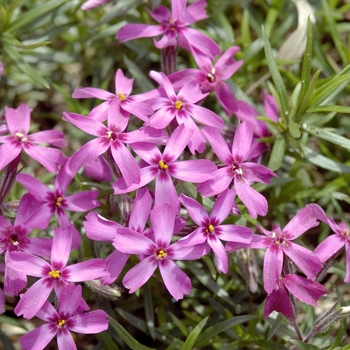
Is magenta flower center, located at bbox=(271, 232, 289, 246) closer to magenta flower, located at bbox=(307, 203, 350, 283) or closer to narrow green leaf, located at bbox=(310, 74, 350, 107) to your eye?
magenta flower, located at bbox=(307, 203, 350, 283)

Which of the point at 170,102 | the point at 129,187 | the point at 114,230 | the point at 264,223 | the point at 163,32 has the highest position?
the point at 163,32

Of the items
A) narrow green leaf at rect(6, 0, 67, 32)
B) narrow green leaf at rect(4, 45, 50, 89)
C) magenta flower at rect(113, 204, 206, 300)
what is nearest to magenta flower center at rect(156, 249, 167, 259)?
magenta flower at rect(113, 204, 206, 300)

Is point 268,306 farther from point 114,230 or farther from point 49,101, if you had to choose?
point 49,101

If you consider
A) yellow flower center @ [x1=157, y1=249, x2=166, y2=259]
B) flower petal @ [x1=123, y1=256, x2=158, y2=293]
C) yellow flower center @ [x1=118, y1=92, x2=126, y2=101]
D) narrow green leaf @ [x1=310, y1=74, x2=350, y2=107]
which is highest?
yellow flower center @ [x1=118, y1=92, x2=126, y2=101]

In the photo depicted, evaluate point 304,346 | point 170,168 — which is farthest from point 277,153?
point 304,346

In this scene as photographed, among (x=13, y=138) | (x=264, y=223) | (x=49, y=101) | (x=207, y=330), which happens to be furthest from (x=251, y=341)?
(x=49, y=101)

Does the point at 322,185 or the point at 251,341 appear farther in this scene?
the point at 322,185
